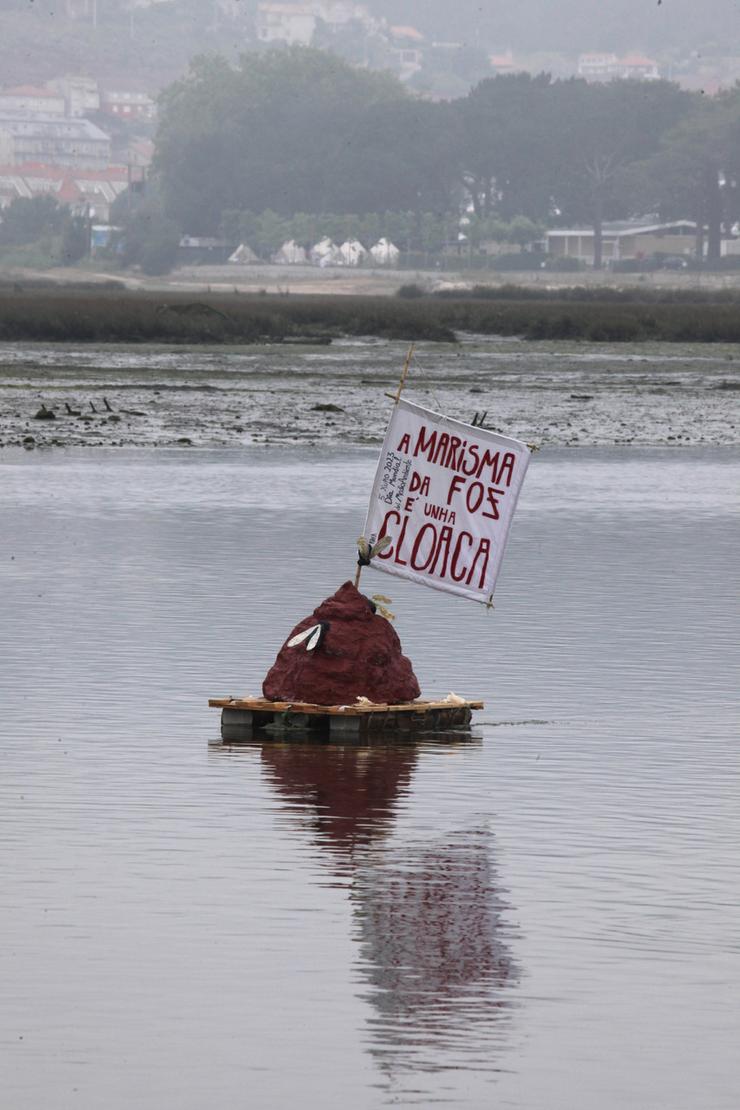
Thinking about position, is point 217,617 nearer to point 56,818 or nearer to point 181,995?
point 56,818

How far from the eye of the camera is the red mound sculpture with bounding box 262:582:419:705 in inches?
675

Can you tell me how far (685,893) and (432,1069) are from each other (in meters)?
3.10

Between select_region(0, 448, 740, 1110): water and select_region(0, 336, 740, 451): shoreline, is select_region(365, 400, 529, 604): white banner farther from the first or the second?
select_region(0, 336, 740, 451): shoreline

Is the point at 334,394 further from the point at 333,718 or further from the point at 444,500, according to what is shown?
the point at 333,718

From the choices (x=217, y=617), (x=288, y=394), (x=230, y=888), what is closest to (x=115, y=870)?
(x=230, y=888)

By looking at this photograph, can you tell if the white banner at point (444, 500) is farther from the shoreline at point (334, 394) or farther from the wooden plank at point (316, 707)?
the shoreline at point (334, 394)

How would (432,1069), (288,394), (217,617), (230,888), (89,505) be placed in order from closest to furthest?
(432,1069)
(230,888)
(217,617)
(89,505)
(288,394)

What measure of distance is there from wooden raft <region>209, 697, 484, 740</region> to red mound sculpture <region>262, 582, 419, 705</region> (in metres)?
0.12

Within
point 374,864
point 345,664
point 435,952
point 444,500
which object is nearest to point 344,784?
point 345,664

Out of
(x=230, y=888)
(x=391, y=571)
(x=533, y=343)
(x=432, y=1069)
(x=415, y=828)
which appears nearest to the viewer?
(x=432, y=1069)

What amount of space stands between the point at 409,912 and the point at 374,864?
1.13m

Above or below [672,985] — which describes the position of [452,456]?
above

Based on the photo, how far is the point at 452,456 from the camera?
18156 mm

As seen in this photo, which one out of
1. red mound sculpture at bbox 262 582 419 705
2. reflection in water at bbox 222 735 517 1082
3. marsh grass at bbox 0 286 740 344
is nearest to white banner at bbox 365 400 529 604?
red mound sculpture at bbox 262 582 419 705
